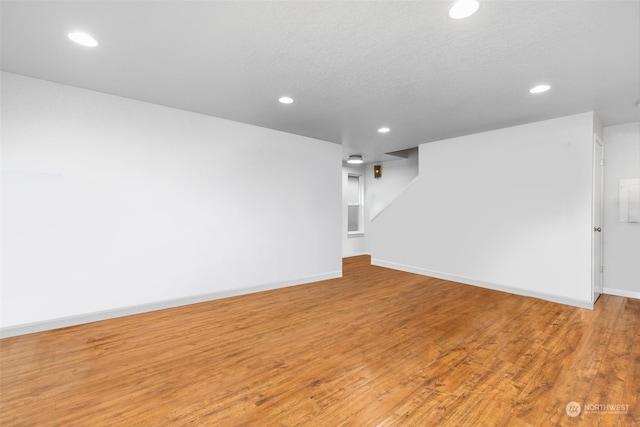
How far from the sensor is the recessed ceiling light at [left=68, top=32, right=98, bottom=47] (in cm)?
209

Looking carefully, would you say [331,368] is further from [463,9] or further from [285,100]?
[285,100]

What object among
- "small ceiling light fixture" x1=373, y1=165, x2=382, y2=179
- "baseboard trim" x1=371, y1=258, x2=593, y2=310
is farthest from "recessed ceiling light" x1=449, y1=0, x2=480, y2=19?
"small ceiling light fixture" x1=373, y1=165, x2=382, y2=179

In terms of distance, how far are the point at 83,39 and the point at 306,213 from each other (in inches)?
137

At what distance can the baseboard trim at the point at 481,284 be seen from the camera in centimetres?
374

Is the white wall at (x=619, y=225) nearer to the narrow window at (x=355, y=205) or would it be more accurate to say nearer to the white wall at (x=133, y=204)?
the white wall at (x=133, y=204)

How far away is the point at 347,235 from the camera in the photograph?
302 inches

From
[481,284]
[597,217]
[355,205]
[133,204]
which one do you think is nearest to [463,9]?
[133,204]

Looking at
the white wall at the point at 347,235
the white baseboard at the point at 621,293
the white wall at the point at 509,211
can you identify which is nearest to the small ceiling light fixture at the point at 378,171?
the white wall at the point at 347,235

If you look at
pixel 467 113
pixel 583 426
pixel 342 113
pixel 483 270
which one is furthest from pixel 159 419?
pixel 483 270

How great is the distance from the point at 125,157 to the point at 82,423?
2719 mm

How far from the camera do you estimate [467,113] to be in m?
3.76

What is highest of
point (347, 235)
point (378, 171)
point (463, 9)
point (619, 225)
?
point (463, 9)

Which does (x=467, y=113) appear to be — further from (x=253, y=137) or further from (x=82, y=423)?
(x=82, y=423)

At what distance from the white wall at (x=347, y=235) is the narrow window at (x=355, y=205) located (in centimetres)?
15
